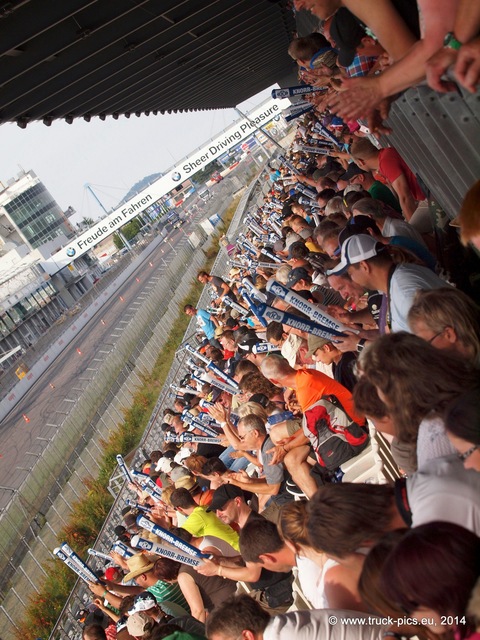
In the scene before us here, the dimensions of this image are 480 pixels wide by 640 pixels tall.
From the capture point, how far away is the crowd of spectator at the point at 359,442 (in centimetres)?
192

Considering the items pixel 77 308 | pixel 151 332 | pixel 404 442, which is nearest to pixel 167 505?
pixel 404 442

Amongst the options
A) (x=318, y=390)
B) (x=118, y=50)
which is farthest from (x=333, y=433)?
(x=118, y=50)

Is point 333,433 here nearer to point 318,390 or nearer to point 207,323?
point 318,390

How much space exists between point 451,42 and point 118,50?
7145mm

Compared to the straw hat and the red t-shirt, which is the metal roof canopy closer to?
the red t-shirt

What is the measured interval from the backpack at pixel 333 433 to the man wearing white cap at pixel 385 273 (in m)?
0.89

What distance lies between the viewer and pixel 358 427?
447cm

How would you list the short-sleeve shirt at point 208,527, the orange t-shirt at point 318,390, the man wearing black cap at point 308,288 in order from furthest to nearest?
the man wearing black cap at point 308,288
the short-sleeve shirt at point 208,527
the orange t-shirt at point 318,390

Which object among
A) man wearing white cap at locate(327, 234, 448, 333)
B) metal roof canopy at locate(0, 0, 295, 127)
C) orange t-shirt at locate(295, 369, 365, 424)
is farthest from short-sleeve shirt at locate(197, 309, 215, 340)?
man wearing white cap at locate(327, 234, 448, 333)

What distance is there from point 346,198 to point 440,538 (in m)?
5.80

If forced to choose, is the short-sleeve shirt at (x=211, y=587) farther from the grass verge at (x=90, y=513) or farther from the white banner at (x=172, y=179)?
the white banner at (x=172, y=179)

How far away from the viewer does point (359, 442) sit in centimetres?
446

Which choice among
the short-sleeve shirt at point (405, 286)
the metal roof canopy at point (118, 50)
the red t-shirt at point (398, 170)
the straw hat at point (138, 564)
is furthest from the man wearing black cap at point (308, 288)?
the metal roof canopy at point (118, 50)

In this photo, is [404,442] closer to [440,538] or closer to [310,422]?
[440,538]
